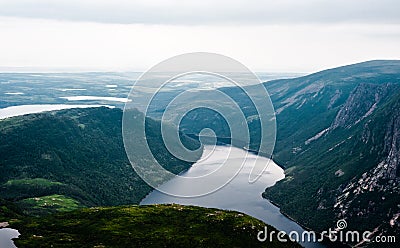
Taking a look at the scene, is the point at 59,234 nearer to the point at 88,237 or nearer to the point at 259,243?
the point at 88,237

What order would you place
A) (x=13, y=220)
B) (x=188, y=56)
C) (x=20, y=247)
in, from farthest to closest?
(x=13, y=220), (x=188, y=56), (x=20, y=247)

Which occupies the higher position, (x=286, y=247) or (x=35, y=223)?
(x=35, y=223)

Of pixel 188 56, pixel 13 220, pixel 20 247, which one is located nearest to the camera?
pixel 20 247

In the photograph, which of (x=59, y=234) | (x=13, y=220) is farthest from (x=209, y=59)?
(x=13, y=220)

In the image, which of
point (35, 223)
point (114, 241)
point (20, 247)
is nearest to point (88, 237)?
point (114, 241)

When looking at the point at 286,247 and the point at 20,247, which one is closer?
the point at 20,247

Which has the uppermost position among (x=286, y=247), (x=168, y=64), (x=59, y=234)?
(x=168, y=64)
